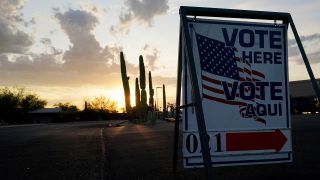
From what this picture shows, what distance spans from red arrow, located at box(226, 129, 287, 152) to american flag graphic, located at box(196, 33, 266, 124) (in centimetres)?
20

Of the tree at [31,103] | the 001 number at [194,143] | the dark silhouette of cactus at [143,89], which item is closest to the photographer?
the 001 number at [194,143]

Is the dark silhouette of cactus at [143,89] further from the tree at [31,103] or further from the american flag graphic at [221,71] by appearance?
the tree at [31,103]

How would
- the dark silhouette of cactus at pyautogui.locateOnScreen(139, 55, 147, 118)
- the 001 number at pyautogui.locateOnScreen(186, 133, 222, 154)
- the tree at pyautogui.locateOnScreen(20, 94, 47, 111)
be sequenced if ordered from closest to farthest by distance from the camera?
the 001 number at pyautogui.locateOnScreen(186, 133, 222, 154) < the dark silhouette of cactus at pyautogui.locateOnScreen(139, 55, 147, 118) < the tree at pyautogui.locateOnScreen(20, 94, 47, 111)

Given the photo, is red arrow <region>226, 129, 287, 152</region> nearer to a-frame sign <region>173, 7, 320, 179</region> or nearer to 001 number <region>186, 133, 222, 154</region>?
a-frame sign <region>173, 7, 320, 179</region>

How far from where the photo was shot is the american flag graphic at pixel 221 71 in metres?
5.74

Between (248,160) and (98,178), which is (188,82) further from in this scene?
(98,178)

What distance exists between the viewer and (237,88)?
5.86 metres

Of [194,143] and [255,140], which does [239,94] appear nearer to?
[255,140]

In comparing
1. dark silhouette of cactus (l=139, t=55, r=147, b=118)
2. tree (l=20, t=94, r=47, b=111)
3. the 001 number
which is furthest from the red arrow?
tree (l=20, t=94, r=47, b=111)

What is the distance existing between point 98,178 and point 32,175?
4.91 ft

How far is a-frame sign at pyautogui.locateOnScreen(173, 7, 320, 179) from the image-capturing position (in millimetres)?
5723

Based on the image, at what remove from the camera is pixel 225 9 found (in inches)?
232

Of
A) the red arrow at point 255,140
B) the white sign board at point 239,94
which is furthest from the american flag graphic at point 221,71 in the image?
the red arrow at point 255,140

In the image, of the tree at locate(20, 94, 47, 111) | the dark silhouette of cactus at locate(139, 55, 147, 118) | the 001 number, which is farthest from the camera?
the tree at locate(20, 94, 47, 111)
